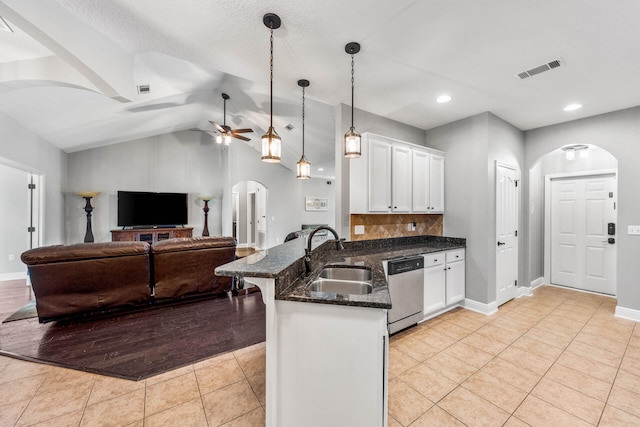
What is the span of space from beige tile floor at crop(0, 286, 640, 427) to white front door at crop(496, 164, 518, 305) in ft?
3.16

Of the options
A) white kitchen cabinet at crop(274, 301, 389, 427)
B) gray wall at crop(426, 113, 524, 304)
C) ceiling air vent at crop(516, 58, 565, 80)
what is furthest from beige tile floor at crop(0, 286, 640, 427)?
ceiling air vent at crop(516, 58, 565, 80)

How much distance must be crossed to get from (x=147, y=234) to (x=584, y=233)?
937cm

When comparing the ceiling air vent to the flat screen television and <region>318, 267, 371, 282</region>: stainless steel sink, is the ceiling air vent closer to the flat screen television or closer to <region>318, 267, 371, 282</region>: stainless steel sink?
<region>318, 267, 371, 282</region>: stainless steel sink

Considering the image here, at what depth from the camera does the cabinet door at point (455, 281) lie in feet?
11.1

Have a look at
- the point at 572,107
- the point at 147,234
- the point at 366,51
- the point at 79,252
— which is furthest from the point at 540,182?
the point at 147,234

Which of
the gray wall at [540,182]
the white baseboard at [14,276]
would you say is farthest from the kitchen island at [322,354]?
the white baseboard at [14,276]

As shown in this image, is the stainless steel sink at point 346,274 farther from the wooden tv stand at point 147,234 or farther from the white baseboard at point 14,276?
the white baseboard at point 14,276

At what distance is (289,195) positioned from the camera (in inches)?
347

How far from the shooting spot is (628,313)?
10.6ft

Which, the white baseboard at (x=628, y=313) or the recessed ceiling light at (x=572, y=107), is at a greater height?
the recessed ceiling light at (x=572, y=107)

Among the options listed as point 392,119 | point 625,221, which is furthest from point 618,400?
point 392,119

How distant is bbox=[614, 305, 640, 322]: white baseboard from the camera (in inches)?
125

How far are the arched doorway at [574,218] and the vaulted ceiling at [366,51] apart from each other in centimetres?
116

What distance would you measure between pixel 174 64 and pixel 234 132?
1913 mm
